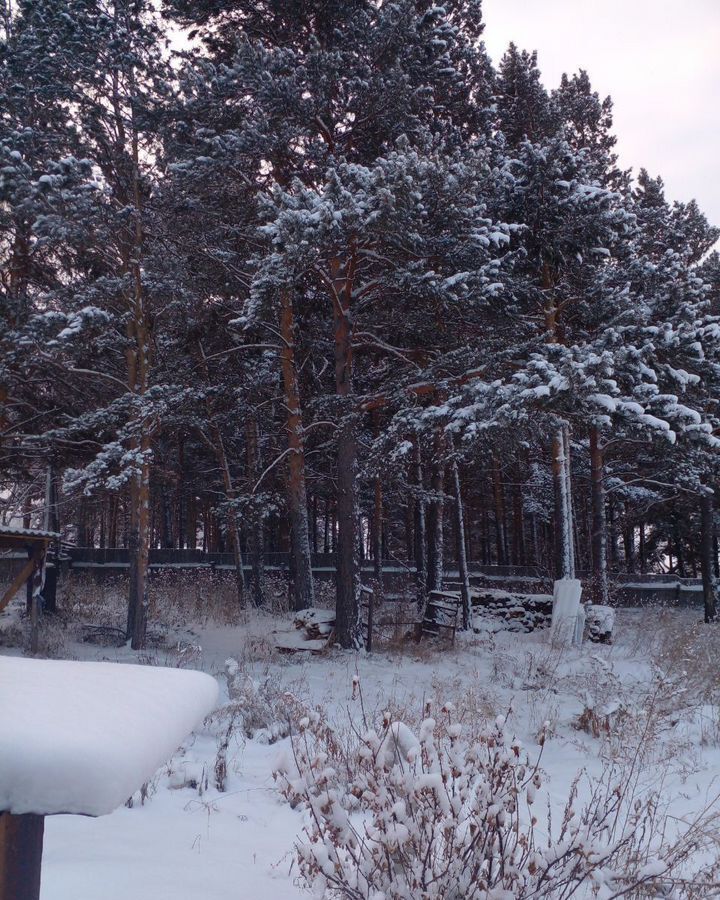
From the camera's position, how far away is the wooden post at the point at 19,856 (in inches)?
48.0

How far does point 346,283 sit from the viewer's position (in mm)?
12945

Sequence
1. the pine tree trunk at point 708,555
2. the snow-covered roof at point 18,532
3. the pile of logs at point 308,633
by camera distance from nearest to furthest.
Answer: the snow-covered roof at point 18,532 → the pile of logs at point 308,633 → the pine tree trunk at point 708,555

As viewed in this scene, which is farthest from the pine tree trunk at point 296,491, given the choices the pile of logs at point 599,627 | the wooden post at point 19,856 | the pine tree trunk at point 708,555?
the wooden post at point 19,856

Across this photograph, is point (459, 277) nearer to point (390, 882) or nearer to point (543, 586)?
point (390, 882)

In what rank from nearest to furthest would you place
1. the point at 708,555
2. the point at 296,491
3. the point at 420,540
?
the point at 296,491
the point at 708,555
the point at 420,540

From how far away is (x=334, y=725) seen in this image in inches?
256

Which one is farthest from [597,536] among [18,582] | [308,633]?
[18,582]

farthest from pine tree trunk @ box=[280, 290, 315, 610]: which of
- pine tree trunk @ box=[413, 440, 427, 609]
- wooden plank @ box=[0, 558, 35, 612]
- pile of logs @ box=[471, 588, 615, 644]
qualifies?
wooden plank @ box=[0, 558, 35, 612]

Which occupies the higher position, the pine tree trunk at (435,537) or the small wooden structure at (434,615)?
the pine tree trunk at (435,537)

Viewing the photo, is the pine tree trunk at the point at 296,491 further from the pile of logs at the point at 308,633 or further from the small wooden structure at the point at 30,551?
the small wooden structure at the point at 30,551

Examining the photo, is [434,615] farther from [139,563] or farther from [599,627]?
[139,563]

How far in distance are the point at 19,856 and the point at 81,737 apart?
0.37 metres

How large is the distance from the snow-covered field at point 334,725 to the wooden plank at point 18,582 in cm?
130

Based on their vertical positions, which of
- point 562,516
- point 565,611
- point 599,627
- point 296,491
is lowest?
point 599,627
